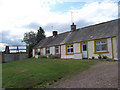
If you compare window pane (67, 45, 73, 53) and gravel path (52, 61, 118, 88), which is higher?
window pane (67, 45, 73, 53)

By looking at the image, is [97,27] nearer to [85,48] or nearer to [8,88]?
[85,48]

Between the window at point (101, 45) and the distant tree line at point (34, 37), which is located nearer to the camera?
the window at point (101, 45)

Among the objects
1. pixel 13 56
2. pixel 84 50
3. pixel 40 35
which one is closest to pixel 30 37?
pixel 40 35

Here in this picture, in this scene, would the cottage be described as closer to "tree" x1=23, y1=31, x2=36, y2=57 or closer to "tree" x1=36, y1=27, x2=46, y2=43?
"tree" x1=36, y1=27, x2=46, y2=43

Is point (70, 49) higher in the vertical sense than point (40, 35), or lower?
lower

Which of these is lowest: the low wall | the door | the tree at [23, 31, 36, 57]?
the low wall

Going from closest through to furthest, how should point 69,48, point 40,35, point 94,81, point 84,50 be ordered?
point 94,81
point 84,50
point 69,48
point 40,35

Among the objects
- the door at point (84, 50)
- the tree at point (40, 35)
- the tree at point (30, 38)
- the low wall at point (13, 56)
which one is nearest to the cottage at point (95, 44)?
the door at point (84, 50)

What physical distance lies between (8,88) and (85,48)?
13785 mm

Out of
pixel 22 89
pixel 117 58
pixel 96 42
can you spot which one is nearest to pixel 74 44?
pixel 96 42

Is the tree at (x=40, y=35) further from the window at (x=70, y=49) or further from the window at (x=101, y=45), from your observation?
the window at (x=101, y=45)

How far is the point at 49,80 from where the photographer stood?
7480 millimetres

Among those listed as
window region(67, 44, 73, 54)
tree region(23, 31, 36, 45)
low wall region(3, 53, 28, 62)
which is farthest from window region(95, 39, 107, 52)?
tree region(23, 31, 36, 45)

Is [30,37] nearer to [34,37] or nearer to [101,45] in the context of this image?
[34,37]
